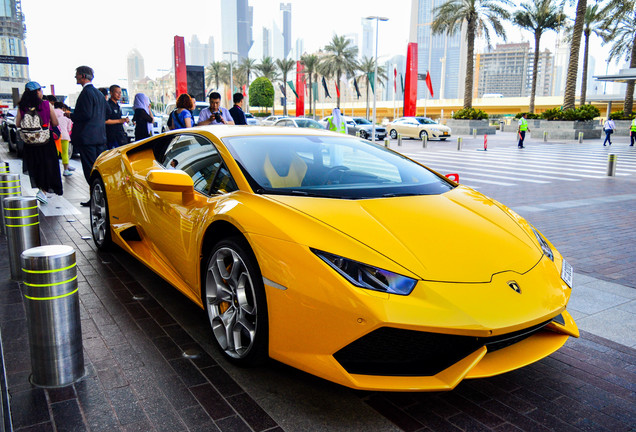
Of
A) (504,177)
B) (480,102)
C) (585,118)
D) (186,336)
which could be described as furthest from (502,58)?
(186,336)

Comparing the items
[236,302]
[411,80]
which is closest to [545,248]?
[236,302]

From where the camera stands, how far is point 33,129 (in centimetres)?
764

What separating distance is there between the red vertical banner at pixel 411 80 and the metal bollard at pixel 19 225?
39.2 meters

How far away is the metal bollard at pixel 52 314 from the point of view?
2549 millimetres

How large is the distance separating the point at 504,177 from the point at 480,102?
69984 millimetres

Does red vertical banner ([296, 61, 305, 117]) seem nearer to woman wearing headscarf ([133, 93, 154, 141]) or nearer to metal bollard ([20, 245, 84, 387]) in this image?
woman wearing headscarf ([133, 93, 154, 141])

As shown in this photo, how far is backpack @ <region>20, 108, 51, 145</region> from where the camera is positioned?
753cm

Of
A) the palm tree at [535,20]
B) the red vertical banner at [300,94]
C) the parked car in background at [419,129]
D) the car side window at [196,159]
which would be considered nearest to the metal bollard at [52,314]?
the car side window at [196,159]

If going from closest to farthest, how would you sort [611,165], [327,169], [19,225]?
[327,169], [19,225], [611,165]

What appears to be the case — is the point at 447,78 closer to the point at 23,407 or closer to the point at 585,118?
the point at 585,118

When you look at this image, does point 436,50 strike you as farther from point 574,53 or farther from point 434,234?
point 434,234

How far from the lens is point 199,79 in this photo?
3378 centimetres

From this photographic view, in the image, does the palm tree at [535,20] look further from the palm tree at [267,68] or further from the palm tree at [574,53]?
the palm tree at [267,68]

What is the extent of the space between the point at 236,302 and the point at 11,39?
56.8 metres
